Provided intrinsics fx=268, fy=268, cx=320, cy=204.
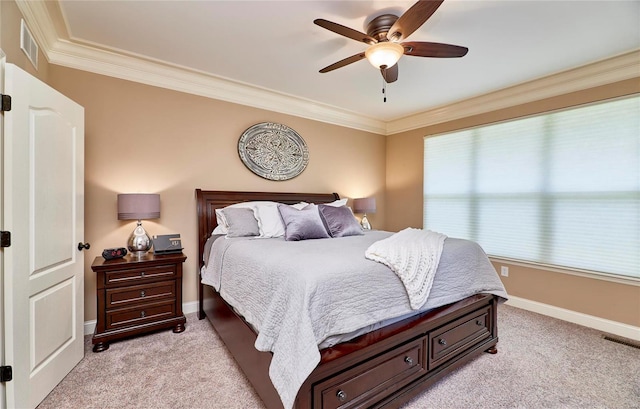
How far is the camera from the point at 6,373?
145 centimetres

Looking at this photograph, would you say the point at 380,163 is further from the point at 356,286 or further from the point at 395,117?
the point at 356,286

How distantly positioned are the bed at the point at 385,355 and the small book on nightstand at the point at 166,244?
0.69 meters

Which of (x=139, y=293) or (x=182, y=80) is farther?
(x=182, y=80)

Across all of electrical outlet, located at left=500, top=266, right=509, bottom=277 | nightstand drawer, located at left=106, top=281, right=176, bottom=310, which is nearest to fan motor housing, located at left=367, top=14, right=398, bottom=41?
nightstand drawer, located at left=106, top=281, right=176, bottom=310

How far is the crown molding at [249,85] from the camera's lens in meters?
2.38

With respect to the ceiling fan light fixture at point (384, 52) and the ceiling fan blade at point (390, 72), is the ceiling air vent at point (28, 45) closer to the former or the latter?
the ceiling fan light fixture at point (384, 52)

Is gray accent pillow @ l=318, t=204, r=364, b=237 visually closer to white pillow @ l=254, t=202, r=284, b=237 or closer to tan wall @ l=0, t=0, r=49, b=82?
white pillow @ l=254, t=202, r=284, b=237

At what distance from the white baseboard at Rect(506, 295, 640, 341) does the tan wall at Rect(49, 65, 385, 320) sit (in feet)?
10.6

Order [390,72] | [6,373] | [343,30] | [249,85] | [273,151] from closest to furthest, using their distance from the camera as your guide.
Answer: [6,373] → [343,30] → [390,72] → [249,85] → [273,151]

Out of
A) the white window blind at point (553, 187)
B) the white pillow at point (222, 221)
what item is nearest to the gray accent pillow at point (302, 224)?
the white pillow at point (222, 221)

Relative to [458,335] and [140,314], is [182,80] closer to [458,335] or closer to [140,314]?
[140,314]

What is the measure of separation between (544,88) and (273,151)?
3355mm

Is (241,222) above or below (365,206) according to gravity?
below

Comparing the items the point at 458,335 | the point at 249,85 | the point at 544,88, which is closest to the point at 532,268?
the point at 458,335
